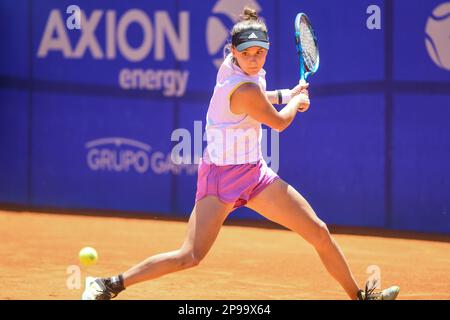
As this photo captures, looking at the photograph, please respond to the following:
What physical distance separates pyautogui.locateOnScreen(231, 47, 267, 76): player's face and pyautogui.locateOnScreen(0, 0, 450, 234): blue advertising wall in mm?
4168

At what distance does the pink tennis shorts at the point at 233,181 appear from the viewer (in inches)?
210

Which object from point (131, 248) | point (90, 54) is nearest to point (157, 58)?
point (90, 54)

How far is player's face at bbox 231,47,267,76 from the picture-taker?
523 cm

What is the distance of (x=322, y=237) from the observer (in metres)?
5.48

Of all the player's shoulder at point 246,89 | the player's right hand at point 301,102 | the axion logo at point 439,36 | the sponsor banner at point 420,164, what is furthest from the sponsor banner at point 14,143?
the player's shoulder at point 246,89

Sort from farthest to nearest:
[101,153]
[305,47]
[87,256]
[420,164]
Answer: [101,153]
[420,164]
[87,256]
[305,47]

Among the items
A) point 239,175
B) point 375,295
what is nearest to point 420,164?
point 375,295

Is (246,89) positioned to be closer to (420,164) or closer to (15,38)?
(420,164)

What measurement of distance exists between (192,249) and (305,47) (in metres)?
1.55

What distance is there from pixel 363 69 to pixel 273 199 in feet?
14.1

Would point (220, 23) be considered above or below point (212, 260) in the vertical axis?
above

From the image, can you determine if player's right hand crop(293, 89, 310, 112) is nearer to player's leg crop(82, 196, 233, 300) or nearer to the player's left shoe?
player's leg crop(82, 196, 233, 300)

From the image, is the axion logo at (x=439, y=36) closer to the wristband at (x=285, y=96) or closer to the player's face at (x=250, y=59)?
the wristband at (x=285, y=96)

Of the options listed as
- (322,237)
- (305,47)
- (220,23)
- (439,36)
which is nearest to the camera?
(322,237)
